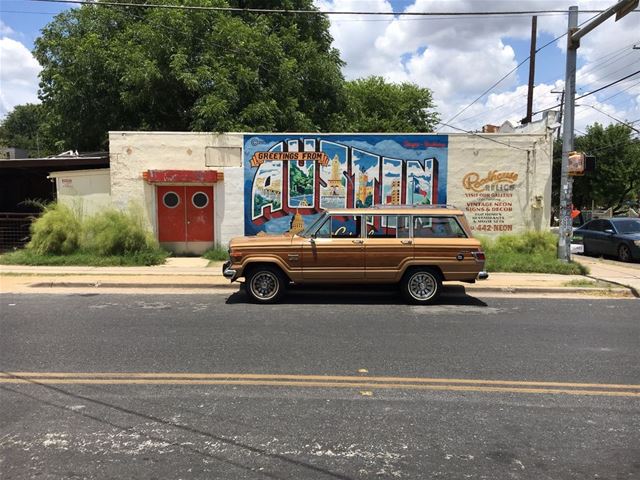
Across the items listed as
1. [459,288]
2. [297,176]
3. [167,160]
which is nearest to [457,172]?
[297,176]

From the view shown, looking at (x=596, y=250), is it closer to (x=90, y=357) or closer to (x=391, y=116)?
(x=90, y=357)

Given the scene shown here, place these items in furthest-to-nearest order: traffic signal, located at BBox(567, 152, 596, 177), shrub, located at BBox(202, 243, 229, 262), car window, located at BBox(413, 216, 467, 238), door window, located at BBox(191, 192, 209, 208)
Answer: door window, located at BBox(191, 192, 209, 208), shrub, located at BBox(202, 243, 229, 262), traffic signal, located at BBox(567, 152, 596, 177), car window, located at BBox(413, 216, 467, 238)

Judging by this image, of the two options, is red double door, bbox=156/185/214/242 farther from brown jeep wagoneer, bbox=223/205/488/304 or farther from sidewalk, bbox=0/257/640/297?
brown jeep wagoneer, bbox=223/205/488/304

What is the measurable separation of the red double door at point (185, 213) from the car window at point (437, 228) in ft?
26.2

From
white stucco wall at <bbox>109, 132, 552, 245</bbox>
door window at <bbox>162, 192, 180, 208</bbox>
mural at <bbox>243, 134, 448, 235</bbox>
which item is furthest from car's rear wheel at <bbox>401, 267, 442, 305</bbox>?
door window at <bbox>162, 192, 180, 208</bbox>

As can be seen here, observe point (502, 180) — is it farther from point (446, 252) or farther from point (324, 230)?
point (324, 230)

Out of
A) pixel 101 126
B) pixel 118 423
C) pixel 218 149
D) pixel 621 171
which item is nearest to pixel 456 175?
pixel 218 149

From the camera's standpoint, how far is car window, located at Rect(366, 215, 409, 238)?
31.3 feet

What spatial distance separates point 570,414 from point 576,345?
8.42 ft

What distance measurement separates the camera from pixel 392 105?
43.4m

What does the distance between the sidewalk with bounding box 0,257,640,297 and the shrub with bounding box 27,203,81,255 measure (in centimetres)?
122

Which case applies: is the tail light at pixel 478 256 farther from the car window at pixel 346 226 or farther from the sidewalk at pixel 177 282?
the car window at pixel 346 226

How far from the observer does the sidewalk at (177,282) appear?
36.8ft

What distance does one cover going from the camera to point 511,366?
231 inches
